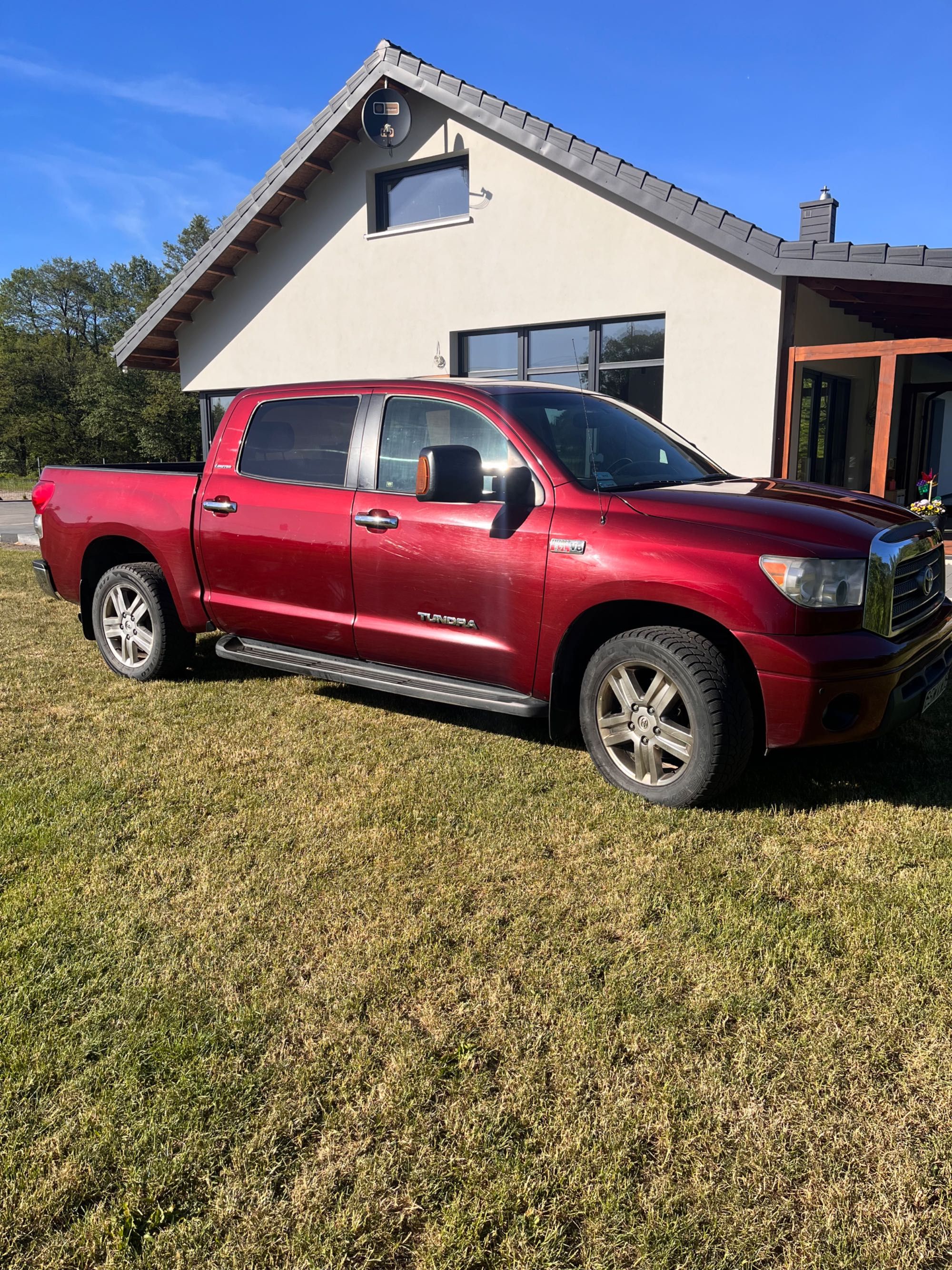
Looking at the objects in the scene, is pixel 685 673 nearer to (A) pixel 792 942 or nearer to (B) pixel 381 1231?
(A) pixel 792 942

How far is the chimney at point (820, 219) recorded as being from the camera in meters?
11.4

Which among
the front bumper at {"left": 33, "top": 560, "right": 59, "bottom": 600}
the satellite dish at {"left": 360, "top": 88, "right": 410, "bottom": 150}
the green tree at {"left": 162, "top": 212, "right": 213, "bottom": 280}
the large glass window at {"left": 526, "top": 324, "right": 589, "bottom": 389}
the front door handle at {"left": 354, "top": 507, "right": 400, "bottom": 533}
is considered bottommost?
the front bumper at {"left": 33, "top": 560, "right": 59, "bottom": 600}

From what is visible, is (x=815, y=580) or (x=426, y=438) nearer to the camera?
(x=815, y=580)

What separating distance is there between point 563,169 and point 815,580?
31.6 feet

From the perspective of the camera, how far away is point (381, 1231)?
1810mm

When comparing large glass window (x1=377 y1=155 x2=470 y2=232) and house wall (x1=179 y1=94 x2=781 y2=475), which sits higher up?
large glass window (x1=377 y1=155 x2=470 y2=232)

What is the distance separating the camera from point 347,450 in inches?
191

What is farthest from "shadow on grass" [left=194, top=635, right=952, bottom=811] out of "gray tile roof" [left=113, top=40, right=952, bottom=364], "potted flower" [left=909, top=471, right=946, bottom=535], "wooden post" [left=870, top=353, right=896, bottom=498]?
"gray tile roof" [left=113, top=40, right=952, bottom=364]

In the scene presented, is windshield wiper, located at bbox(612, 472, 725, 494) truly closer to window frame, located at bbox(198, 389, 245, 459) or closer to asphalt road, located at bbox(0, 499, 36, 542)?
window frame, located at bbox(198, 389, 245, 459)

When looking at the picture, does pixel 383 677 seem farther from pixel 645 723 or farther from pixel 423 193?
pixel 423 193

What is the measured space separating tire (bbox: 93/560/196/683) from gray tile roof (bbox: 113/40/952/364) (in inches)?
291

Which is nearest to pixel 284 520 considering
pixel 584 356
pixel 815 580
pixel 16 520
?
pixel 815 580

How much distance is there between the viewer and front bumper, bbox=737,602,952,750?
3436mm

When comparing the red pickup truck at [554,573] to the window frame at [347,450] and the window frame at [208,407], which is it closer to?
the window frame at [347,450]
